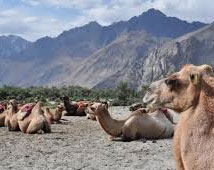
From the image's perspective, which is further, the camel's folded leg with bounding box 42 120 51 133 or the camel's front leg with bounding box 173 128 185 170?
the camel's folded leg with bounding box 42 120 51 133

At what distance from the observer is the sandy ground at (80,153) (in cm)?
1017

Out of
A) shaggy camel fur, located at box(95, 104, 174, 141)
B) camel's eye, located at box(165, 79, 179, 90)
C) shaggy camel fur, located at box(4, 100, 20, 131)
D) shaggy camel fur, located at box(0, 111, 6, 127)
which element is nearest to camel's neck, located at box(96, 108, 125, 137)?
shaggy camel fur, located at box(95, 104, 174, 141)

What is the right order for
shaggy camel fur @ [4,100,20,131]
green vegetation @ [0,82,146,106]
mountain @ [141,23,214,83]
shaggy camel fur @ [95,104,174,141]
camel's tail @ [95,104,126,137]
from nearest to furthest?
1. shaggy camel fur @ [95,104,174,141]
2. camel's tail @ [95,104,126,137]
3. shaggy camel fur @ [4,100,20,131]
4. green vegetation @ [0,82,146,106]
5. mountain @ [141,23,214,83]

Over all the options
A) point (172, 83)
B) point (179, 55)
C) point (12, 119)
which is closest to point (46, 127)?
point (12, 119)

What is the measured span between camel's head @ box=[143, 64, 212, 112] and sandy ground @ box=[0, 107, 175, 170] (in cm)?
556

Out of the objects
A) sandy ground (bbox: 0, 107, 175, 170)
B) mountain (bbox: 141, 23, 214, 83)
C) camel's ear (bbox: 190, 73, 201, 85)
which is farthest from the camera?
mountain (bbox: 141, 23, 214, 83)

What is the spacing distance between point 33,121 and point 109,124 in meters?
2.56

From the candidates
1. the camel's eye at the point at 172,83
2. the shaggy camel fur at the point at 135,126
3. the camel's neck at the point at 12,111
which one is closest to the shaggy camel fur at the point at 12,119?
the camel's neck at the point at 12,111

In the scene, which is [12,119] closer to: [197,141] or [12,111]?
[12,111]

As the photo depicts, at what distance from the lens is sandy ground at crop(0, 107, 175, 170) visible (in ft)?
33.4

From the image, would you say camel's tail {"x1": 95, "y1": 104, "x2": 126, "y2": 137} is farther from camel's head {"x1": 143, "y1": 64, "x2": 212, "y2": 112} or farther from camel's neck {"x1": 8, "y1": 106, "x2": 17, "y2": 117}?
camel's head {"x1": 143, "y1": 64, "x2": 212, "y2": 112}

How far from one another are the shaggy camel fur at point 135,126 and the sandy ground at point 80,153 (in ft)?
1.11

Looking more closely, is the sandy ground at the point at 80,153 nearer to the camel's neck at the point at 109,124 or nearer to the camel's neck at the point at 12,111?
the camel's neck at the point at 109,124

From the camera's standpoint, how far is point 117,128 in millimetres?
14227
